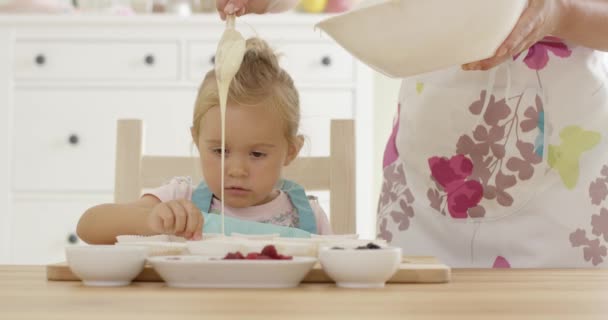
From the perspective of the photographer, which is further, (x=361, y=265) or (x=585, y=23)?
(x=585, y=23)

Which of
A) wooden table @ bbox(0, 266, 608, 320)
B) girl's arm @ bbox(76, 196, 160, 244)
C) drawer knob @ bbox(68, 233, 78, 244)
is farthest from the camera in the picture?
drawer knob @ bbox(68, 233, 78, 244)

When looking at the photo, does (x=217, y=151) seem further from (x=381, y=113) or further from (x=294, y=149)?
(x=381, y=113)

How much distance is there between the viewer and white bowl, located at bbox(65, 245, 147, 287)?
85cm

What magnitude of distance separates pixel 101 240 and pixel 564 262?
671 mm

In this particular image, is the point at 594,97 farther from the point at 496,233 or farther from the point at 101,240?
the point at 101,240

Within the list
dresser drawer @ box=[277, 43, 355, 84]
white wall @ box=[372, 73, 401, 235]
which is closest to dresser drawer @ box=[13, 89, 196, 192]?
dresser drawer @ box=[277, 43, 355, 84]

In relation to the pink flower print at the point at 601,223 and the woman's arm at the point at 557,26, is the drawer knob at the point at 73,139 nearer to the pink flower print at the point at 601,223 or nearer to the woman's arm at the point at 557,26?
the pink flower print at the point at 601,223

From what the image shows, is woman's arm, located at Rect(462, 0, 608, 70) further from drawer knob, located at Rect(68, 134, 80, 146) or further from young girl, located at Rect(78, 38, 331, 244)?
drawer knob, located at Rect(68, 134, 80, 146)

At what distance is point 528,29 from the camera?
102cm

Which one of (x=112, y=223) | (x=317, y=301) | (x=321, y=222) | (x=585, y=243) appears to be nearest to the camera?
(x=317, y=301)

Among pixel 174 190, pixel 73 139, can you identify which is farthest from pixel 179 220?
pixel 73 139

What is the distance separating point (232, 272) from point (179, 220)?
A: 27 centimetres

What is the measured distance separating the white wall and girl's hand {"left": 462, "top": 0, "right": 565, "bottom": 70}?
2475 mm

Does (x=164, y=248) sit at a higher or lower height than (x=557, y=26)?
lower
